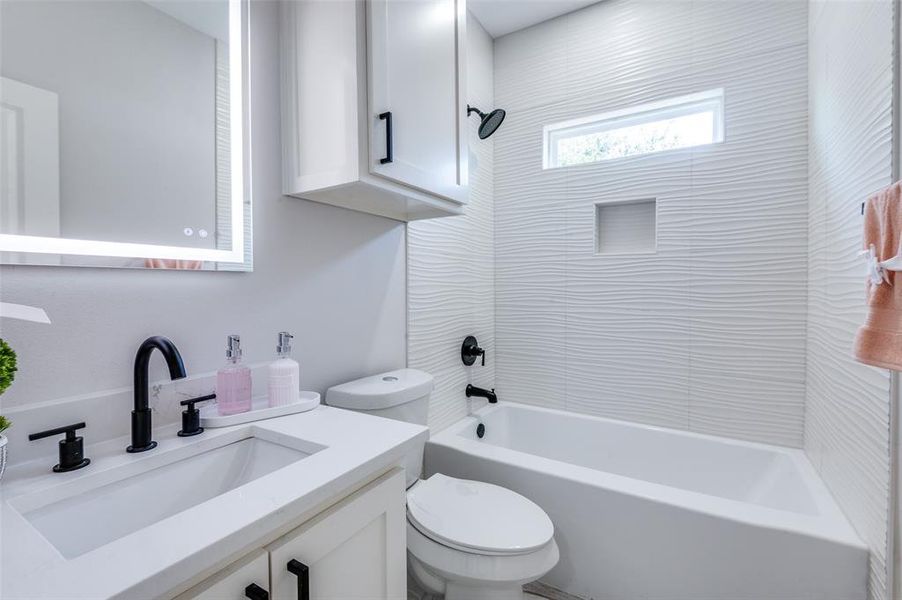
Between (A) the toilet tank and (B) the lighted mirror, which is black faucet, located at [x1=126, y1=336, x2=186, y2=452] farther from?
(A) the toilet tank

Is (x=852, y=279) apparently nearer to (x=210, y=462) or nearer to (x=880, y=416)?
(x=880, y=416)

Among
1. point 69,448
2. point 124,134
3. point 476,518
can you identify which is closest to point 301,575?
point 69,448

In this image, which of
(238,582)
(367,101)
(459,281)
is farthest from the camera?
(459,281)

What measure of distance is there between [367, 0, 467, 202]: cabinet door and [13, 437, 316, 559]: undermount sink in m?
0.77

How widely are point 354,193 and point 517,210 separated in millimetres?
1405

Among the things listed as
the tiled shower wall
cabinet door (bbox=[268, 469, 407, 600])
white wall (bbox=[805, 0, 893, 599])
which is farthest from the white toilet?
the tiled shower wall

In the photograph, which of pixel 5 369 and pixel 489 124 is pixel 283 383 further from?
pixel 489 124

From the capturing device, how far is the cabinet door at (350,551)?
609 millimetres

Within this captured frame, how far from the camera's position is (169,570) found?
1.49ft

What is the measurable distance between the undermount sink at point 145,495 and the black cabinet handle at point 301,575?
28 cm

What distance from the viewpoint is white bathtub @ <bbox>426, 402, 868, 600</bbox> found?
3.99 ft

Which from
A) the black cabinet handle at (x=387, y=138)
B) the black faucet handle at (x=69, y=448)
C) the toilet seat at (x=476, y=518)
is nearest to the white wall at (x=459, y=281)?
the toilet seat at (x=476, y=518)

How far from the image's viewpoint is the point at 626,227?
2.19 metres

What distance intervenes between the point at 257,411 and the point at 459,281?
53.2 inches
